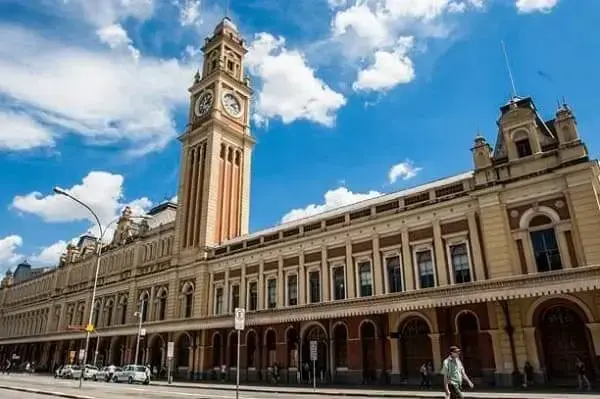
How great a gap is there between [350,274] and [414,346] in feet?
22.5

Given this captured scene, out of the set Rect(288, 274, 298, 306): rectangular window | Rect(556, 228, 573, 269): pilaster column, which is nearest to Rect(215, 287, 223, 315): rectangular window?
Rect(288, 274, 298, 306): rectangular window

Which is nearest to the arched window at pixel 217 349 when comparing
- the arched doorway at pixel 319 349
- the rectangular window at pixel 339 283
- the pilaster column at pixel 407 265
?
the arched doorway at pixel 319 349

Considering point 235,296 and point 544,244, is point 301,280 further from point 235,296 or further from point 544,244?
point 544,244

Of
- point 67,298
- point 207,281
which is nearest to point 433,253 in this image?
point 207,281

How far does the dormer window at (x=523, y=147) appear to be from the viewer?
27609 mm

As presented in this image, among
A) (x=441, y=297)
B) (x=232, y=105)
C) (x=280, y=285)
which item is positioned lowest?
(x=441, y=297)

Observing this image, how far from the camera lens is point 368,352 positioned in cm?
3116

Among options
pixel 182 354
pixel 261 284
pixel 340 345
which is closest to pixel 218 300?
pixel 261 284

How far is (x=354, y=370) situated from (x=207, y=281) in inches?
760

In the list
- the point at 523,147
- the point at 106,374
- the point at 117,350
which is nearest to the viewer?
the point at 523,147

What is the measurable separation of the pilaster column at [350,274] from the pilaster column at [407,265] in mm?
4118

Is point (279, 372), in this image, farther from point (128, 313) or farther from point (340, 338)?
point (128, 313)

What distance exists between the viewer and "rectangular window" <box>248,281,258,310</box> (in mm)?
40131

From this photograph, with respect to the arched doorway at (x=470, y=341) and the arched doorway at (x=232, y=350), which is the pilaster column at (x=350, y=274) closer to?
the arched doorway at (x=470, y=341)
